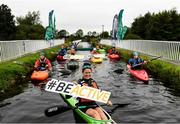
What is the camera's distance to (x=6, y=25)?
75.3m

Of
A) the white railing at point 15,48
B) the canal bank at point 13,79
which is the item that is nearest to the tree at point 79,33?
the white railing at point 15,48

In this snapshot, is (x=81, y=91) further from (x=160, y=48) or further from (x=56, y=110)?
(x=160, y=48)

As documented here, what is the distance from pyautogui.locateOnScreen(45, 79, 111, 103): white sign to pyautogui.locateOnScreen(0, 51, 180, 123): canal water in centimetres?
154

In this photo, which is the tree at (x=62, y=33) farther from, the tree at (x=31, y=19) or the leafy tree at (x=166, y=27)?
the leafy tree at (x=166, y=27)

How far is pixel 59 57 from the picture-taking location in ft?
106

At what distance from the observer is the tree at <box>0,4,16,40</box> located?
73938 mm

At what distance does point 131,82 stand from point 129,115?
23.7 feet

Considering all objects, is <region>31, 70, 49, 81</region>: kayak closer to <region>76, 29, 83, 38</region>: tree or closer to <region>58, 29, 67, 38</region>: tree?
<region>58, 29, 67, 38</region>: tree

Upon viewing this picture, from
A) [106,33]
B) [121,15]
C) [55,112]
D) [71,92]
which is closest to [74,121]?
[55,112]

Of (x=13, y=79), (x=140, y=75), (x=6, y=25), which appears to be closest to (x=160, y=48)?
(x=140, y=75)

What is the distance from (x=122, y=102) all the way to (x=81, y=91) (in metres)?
4.50

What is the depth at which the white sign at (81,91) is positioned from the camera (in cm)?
962

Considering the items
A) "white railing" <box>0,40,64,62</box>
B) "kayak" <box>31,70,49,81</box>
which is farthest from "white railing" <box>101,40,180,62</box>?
"white railing" <box>0,40,64,62</box>

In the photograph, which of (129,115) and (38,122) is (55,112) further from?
(129,115)
